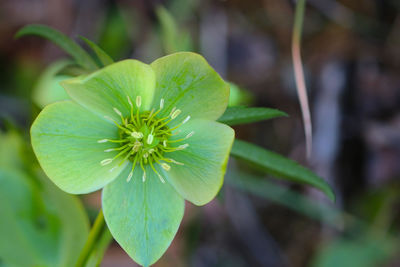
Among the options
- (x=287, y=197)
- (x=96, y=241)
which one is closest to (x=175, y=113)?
(x=96, y=241)

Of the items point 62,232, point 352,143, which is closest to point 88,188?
point 62,232

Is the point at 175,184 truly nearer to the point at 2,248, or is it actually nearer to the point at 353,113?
the point at 2,248

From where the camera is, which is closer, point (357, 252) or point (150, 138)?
point (150, 138)

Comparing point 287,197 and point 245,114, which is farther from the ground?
point 245,114

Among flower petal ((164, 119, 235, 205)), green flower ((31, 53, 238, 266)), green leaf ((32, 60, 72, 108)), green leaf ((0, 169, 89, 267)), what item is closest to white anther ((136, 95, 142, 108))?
green flower ((31, 53, 238, 266))

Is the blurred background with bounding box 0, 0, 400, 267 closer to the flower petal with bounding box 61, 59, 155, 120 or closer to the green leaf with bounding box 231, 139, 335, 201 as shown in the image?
the green leaf with bounding box 231, 139, 335, 201

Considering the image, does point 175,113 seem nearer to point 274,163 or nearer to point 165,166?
point 165,166
